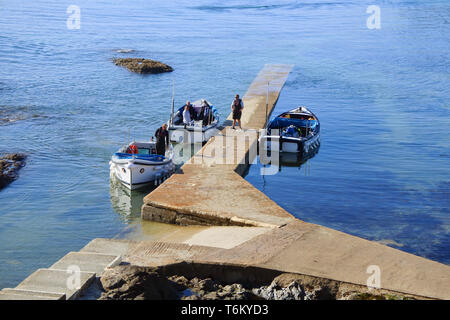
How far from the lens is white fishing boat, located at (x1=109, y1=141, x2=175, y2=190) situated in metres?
19.8

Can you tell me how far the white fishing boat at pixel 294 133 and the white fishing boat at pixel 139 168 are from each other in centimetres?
570

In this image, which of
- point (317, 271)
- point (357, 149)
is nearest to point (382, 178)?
point (357, 149)

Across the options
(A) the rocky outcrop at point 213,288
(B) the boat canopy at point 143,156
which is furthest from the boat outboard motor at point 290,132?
(A) the rocky outcrop at point 213,288

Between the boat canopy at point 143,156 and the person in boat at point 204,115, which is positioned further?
the person in boat at point 204,115

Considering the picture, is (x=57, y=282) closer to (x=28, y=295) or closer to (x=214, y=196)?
(x=28, y=295)

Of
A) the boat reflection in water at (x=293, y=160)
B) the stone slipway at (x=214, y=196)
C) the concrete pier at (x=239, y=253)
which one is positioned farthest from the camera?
the boat reflection in water at (x=293, y=160)

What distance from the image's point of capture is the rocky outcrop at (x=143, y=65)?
4303 centimetres

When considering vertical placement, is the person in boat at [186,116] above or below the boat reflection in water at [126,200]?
above

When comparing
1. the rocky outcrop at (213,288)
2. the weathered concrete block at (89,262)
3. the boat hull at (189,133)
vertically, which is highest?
the boat hull at (189,133)

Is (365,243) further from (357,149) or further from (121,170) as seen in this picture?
(357,149)

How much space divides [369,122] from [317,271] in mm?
20537

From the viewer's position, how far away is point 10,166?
2242cm

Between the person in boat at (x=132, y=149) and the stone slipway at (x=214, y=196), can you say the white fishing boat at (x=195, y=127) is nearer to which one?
the stone slipway at (x=214, y=196)

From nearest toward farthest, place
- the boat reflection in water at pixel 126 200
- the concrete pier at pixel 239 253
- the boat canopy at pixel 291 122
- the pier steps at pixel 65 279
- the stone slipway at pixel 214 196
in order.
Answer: the pier steps at pixel 65 279 < the concrete pier at pixel 239 253 < the stone slipway at pixel 214 196 < the boat reflection in water at pixel 126 200 < the boat canopy at pixel 291 122
